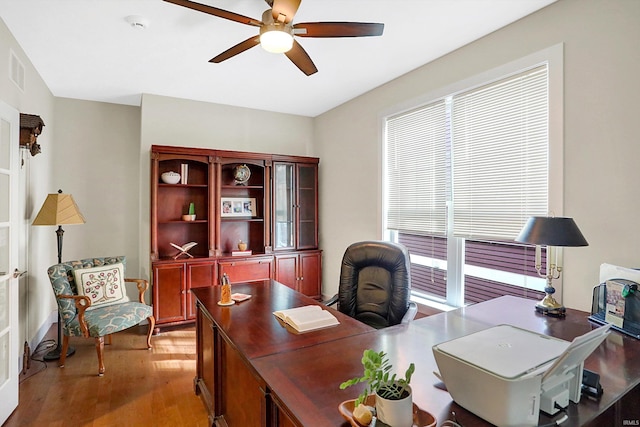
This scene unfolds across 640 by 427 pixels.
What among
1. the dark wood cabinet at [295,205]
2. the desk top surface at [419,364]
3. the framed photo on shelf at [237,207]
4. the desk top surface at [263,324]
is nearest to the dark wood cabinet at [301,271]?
the dark wood cabinet at [295,205]

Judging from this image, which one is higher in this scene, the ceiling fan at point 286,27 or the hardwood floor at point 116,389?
the ceiling fan at point 286,27

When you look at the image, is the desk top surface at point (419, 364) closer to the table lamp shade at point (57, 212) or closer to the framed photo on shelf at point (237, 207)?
the table lamp shade at point (57, 212)

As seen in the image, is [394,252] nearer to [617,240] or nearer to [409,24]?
[617,240]

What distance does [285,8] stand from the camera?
1.79 m

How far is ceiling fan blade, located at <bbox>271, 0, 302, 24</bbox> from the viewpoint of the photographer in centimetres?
175

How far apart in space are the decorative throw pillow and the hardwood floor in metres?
0.54

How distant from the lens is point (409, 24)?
2.49 m

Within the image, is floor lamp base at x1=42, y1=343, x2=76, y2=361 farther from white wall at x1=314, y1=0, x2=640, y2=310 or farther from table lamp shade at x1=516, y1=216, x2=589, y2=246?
white wall at x1=314, y1=0, x2=640, y2=310

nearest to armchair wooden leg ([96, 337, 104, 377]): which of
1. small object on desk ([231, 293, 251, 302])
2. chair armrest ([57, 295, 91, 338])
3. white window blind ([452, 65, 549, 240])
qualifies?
chair armrest ([57, 295, 91, 338])

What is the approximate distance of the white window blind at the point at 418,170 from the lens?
3.10 metres

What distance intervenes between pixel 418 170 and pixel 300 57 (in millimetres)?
1654

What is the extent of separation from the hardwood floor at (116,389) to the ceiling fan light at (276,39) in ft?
8.10

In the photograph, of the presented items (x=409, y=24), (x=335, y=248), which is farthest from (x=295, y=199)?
(x=409, y=24)

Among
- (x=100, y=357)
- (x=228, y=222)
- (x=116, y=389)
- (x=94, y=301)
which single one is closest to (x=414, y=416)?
(x=116, y=389)
